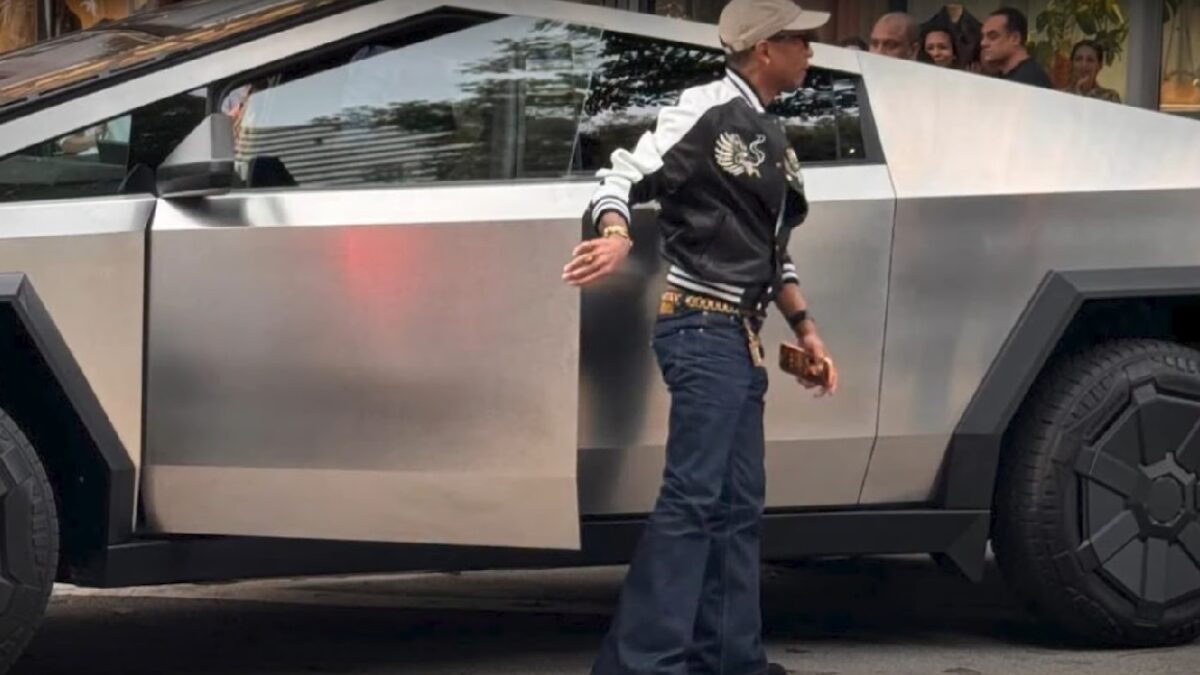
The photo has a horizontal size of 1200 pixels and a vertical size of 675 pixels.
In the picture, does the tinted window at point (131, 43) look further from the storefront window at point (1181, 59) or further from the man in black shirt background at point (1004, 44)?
the storefront window at point (1181, 59)

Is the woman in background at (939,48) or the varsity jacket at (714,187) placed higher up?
the varsity jacket at (714,187)

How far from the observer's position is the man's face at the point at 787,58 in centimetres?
485

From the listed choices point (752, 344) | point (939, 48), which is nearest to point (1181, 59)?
point (939, 48)

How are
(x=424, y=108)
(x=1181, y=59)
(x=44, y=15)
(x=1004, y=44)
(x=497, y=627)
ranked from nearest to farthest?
(x=424, y=108)
(x=497, y=627)
(x=1004, y=44)
(x=1181, y=59)
(x=44, y=15)

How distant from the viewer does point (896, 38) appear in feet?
25.6

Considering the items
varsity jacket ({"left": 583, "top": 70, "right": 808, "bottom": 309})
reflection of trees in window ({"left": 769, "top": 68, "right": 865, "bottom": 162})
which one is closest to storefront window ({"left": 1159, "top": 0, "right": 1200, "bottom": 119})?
reflection of trees in window ({"left": 769, "top": 68, "right": 865, "bottom": 162})

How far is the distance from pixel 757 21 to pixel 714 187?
1.25ft

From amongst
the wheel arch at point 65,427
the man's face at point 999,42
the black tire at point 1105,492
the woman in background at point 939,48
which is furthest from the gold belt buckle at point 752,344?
the woman in background at point 939,48

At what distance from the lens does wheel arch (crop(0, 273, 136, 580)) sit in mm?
4613

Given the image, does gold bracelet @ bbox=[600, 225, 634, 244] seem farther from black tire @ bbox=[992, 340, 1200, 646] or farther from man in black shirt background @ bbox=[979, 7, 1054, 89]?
man in black shirt background @ bbox=[979, 7, 1054, 89]

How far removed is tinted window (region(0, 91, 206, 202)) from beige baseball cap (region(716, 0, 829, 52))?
119cm

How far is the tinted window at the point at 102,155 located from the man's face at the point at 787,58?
1.27m

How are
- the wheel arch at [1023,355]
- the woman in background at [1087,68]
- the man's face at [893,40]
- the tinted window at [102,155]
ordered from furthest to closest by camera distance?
the woman in background at [1087,68], the man's face at [893,40], the wheel arch at [1023,355], the tinted window at [102,155]

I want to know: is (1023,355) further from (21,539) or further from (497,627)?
(21,539)
